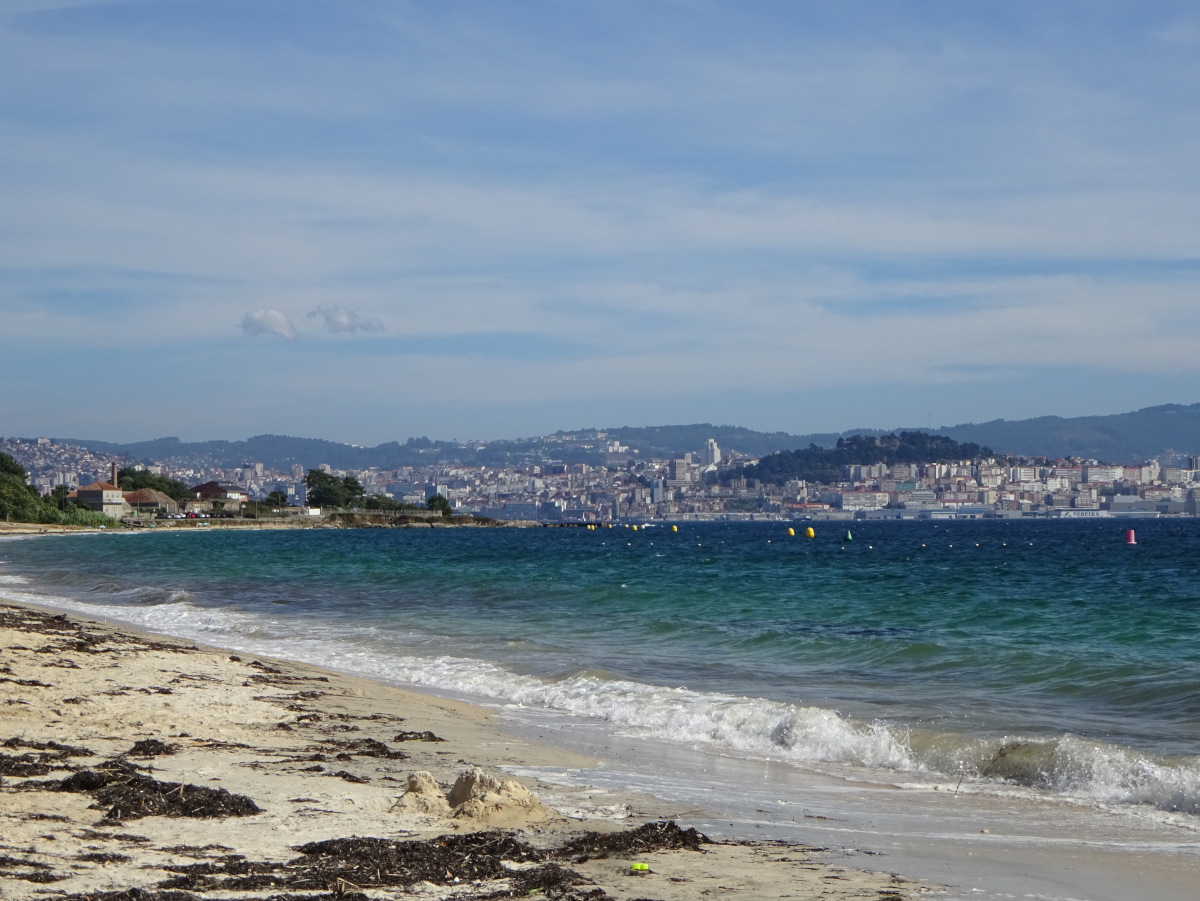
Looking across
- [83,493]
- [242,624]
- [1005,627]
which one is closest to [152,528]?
[83,493]

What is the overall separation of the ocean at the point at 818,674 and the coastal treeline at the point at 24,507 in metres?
76.3

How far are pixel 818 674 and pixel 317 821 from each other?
10352 mm

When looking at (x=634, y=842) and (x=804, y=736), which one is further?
(x=804, y=736)

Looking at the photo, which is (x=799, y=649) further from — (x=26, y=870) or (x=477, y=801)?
(x=26, y=870)

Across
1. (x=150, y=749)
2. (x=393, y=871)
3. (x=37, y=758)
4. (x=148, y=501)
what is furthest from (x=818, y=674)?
(x=148, y=501)

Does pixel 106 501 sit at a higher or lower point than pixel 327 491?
lower

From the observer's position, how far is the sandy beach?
19.0 feet

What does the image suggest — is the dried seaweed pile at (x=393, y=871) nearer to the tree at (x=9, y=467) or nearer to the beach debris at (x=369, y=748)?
the beach debris at (x=369, y=748)

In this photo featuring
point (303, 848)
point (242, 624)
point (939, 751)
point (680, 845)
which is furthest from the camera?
point (242, 624)

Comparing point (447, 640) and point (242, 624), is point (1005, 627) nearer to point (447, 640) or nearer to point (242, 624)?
point (447, 640)

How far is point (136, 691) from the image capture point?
1201 cm

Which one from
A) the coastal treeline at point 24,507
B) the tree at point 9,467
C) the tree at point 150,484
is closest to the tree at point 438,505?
the tree at point 150,484

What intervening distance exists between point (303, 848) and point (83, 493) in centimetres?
15353

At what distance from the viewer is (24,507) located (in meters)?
108
